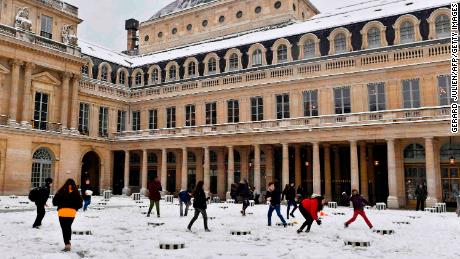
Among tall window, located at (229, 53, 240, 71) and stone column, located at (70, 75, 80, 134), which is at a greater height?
tall window, located at (229, 53, 240, 71)

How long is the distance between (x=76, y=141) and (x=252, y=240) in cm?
3033

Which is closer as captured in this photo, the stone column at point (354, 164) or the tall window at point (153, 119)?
the stone column at point (354, 164)

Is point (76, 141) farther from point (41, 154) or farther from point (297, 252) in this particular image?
point (297, 252)

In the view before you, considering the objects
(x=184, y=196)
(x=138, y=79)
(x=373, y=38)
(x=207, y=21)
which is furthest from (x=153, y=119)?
(x=184, y=196)

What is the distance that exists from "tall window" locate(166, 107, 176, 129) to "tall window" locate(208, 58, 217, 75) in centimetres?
524

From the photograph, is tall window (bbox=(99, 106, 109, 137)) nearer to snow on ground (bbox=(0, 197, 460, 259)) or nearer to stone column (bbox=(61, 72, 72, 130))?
stone column (bbox=(61, 72, 72, 130))

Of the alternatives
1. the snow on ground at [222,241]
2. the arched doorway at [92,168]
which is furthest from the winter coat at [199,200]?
the arched doorway at [92,168]

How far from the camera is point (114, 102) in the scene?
142 ft

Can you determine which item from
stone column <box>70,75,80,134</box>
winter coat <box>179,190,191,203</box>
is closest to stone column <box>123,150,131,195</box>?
stone column <box>70,75,80,134</box>

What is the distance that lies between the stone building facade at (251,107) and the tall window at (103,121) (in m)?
0.11

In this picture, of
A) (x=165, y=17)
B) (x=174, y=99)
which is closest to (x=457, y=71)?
(x=174, y=99)

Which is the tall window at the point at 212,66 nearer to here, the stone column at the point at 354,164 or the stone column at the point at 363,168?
the stone column at the point at 363,168

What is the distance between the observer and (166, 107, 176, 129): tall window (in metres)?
41.6

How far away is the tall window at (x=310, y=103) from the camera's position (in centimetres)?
3322
